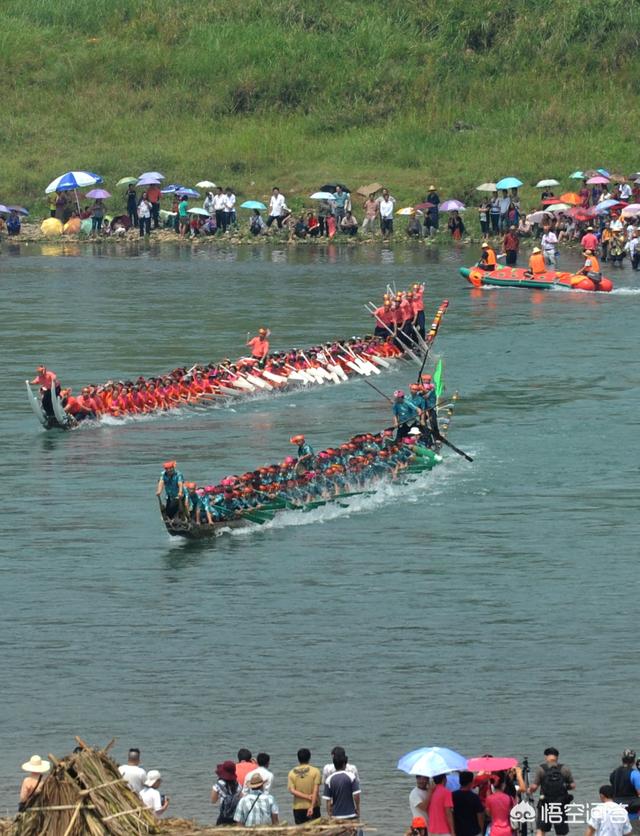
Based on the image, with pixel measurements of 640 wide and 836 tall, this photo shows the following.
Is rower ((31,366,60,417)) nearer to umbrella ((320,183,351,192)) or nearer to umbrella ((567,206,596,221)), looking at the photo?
umbrella ((567,206,596,221))

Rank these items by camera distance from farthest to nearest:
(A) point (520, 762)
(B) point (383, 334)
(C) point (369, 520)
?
(B) point (383, 334) < (C) point (369, 520) < (A) point (520, 762)

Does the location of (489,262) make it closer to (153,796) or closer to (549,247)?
(549,247)

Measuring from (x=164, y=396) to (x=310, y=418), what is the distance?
4115 mm

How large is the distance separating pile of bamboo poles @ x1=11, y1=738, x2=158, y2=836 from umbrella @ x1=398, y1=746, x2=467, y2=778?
14.1 feet

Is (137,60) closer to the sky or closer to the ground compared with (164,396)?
closer to the sky

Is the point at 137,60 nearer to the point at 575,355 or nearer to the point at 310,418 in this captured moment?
the point at 575,355

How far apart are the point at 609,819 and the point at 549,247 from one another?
2432 inches

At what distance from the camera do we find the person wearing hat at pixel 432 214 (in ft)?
294

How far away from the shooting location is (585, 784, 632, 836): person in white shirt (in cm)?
2148

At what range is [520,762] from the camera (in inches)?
1086

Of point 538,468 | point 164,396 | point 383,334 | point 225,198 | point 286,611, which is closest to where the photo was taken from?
point 286,611

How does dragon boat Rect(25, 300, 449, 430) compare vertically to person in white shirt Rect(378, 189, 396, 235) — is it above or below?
below

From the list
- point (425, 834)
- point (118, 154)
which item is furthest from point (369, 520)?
point (118, 154)

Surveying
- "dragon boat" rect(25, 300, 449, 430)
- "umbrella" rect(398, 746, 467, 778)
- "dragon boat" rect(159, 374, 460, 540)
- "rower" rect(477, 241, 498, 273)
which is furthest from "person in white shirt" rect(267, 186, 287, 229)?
"umbrella" rect(398, 746, 467, 778)
